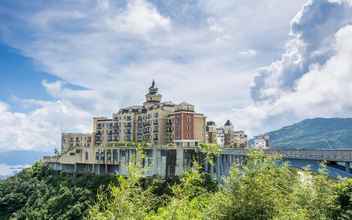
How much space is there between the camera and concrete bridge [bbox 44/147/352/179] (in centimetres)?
2803

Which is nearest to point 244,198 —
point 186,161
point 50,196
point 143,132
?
point 186,161

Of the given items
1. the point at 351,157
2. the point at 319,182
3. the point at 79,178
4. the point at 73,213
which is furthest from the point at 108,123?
the point at 319,182

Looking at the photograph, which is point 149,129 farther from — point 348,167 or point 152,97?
point 348,167

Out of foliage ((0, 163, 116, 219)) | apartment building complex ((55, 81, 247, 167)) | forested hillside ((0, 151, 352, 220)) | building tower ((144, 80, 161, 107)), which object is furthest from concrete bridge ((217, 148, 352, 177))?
building tower ((144, 80, 161, 107))

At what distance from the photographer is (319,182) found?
16.6 meters

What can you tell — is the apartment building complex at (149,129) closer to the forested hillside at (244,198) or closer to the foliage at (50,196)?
the foliage at (50,196)

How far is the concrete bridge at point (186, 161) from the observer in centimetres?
2803

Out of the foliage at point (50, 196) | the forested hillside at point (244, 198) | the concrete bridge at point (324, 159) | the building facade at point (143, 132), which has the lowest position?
the foliage at point (50, 196)

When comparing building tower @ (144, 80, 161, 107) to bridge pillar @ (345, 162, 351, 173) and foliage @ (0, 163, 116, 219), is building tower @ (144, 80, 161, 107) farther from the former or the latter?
bridge pillar @ (345, 162, 351, 173)

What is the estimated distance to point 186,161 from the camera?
6875 cm

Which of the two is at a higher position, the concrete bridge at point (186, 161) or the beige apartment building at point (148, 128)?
the beige apartment building at point (148, 128)

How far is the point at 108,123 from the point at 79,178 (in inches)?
764

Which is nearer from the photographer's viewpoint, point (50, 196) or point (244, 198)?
point (244, 198)

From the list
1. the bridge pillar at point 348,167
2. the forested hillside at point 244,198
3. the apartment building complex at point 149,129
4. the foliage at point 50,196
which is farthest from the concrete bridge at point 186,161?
the forested hillside at point 244,198
